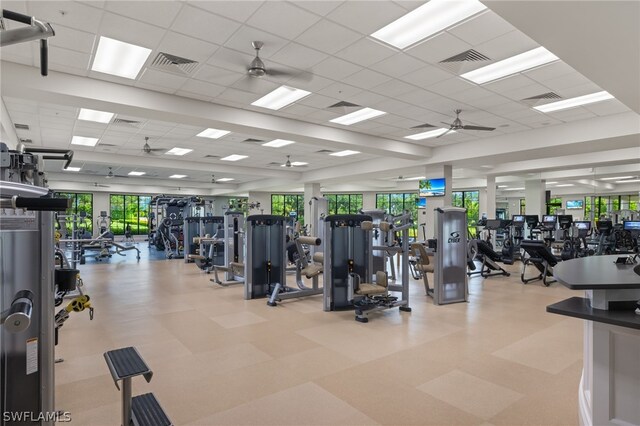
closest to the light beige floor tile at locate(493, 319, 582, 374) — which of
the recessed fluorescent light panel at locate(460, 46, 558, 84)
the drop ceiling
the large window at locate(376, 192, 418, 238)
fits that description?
the drop ceiling

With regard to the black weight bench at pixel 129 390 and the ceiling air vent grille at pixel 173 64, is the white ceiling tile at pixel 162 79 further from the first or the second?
the black weight bench at pixel 129 390

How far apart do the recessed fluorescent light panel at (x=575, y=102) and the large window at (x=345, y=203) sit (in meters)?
16.2

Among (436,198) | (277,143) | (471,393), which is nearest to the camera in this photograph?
(471,393)

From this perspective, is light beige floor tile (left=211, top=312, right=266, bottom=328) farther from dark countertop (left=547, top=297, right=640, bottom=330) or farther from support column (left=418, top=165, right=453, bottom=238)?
support column (left=418, top=165, right=453, bottom=238)

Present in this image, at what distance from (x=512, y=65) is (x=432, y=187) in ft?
20.8

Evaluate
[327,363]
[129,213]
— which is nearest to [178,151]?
[327,363]

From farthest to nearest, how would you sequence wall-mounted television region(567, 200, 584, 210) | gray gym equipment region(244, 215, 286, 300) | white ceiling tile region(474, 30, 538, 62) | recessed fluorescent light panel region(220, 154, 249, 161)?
1. wall-mounted television region(567, 200, 584, 210)
2. recessed fluorescent light panel region(220, 154, 249, 161)
3. gray gym equipment region(244, 215, 286, 300)
4. white ceiling tile region(474, 30, 538, 62)

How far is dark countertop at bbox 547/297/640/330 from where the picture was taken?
6.04 feet

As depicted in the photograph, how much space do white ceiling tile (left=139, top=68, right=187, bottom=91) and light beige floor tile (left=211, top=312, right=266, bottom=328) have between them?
3509 millimetres

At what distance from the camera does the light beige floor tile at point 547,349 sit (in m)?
3.45

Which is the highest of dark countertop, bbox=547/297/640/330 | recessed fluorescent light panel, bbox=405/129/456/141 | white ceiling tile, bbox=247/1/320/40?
white ceiling tile, bbox=247/1/320/40

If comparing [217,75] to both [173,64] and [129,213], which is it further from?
[129,213]

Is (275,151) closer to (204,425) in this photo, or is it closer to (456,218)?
(456,218)

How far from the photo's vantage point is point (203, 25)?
407 centimetres
